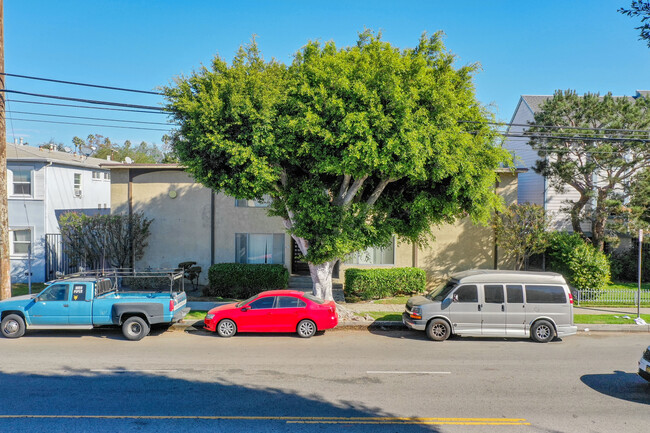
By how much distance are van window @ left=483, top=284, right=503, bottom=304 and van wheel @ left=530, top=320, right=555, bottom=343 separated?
1185 mm

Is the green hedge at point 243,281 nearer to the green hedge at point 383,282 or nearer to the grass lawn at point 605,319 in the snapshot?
the green hedge at point 383,282

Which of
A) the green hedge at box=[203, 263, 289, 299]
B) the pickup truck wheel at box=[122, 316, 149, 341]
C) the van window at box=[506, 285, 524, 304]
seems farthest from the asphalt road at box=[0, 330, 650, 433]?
the green hedge at box=[203, 263, 289, 299]

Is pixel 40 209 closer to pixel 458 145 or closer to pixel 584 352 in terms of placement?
pixel 458 145

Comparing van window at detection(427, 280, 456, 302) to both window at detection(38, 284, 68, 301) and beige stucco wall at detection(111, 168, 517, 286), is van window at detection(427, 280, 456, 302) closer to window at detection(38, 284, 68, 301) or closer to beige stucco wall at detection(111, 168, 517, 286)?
beige stucco wall at detection(111, 168, 517, 286)

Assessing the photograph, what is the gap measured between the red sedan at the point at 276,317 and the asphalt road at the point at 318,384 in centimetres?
40

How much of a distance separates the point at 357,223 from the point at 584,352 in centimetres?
707

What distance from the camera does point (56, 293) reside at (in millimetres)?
13031

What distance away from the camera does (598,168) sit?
64.6 feet

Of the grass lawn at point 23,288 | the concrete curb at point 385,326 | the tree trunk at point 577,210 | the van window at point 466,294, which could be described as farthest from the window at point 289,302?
the tree trunk at point 577,210

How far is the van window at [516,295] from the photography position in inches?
512

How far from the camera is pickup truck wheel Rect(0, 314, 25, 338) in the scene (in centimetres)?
1291

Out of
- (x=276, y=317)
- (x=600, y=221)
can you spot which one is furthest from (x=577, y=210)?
(x=276, y=317)

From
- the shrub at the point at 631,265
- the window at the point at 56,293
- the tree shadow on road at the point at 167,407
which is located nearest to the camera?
the tree shadow on road at the point at 167,407

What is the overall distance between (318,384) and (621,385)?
247 inches
